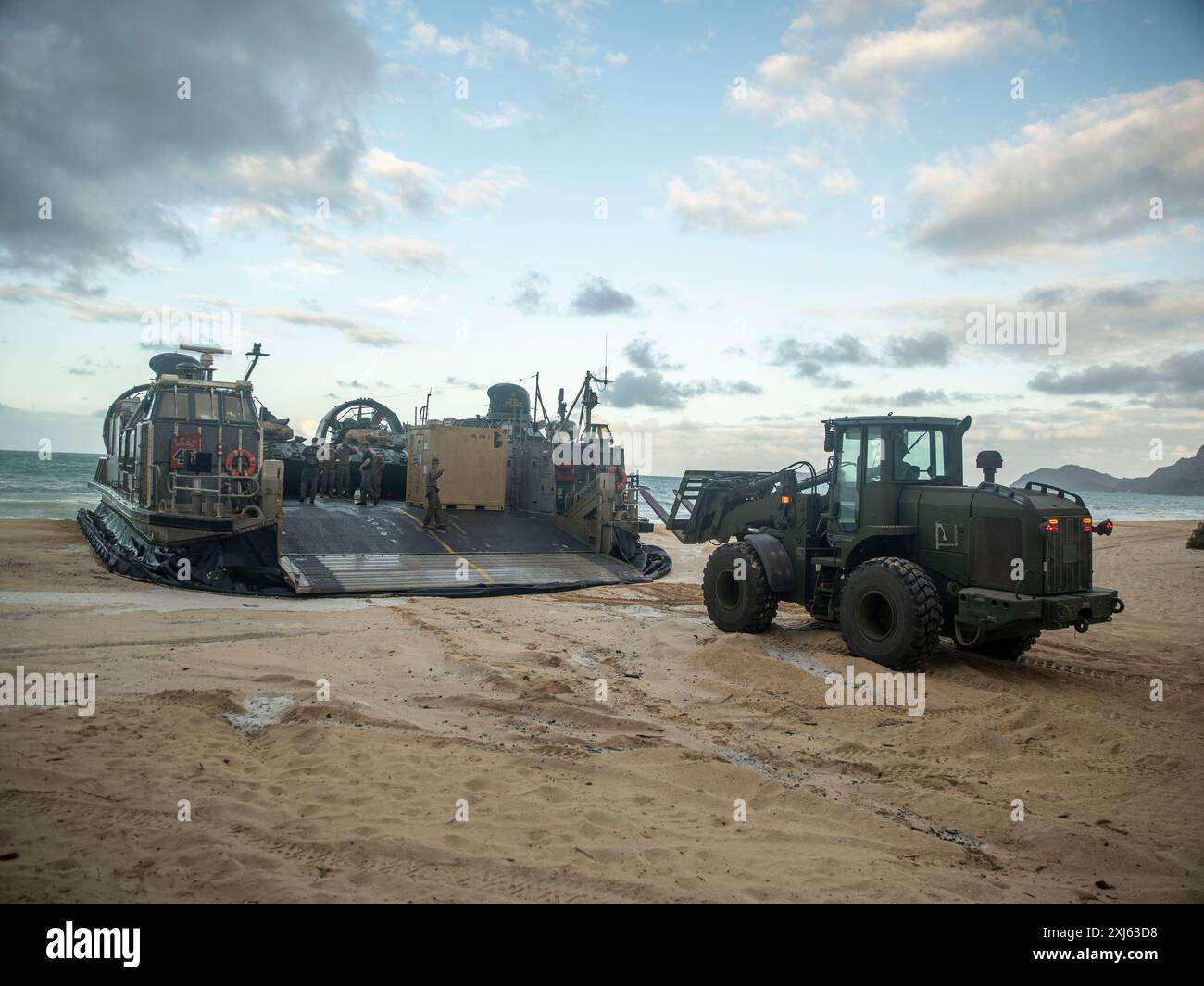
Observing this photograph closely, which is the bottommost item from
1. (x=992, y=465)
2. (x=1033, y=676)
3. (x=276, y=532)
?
(x=1033, y=676)

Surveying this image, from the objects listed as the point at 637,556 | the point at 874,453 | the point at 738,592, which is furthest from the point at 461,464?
the point at 874,453

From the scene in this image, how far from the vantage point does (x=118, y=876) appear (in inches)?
150

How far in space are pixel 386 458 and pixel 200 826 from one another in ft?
62.8

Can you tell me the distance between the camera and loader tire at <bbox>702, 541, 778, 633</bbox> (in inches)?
412

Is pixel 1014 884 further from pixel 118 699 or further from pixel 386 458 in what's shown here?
pixel 386 458

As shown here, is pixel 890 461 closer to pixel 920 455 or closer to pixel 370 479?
pixel 920 455

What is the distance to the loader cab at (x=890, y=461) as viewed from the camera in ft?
30.9

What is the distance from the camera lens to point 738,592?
10.9 metres

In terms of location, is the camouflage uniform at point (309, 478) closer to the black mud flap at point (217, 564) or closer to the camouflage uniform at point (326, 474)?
the camouflage uniform at point (326, 474)

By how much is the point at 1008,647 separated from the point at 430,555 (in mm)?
10447

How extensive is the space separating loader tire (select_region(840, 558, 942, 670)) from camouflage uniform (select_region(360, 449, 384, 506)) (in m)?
13.9

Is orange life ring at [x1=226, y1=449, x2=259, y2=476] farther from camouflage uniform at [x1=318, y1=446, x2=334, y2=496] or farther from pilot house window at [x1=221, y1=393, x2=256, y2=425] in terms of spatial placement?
camouflage uniform at [x1=318, y1=446, x2=334, y2=496]

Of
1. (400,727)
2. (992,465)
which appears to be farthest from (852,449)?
(400,727)

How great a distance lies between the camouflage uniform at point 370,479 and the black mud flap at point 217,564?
5516 millimetres
